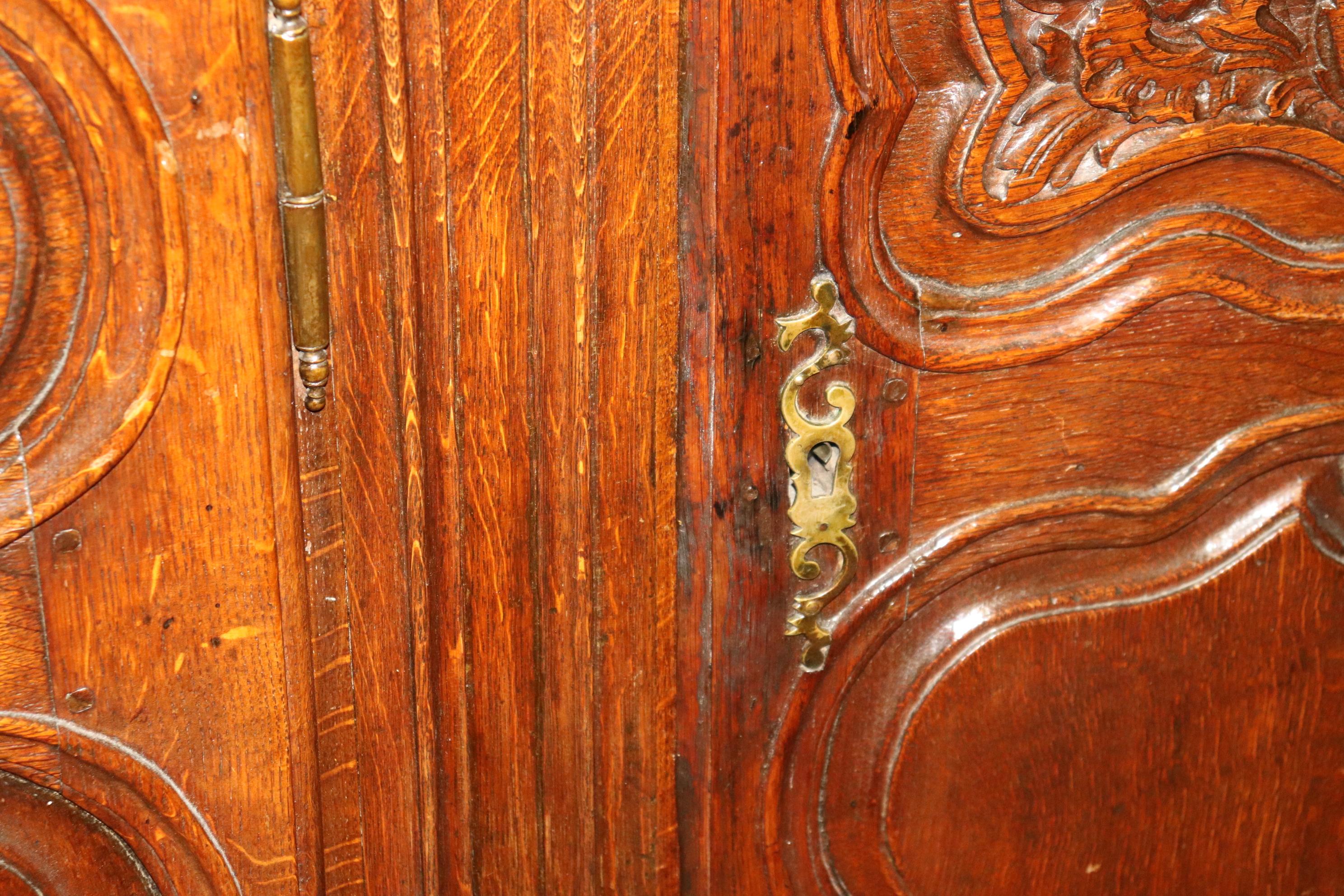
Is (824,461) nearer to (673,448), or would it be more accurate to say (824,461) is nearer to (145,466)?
(673,448)

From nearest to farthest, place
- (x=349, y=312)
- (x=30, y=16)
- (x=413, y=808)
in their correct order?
1. (x=30, y=16)
2. (x=349, y=312)
3. (x=413, y=808)

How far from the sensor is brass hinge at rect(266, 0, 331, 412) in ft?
2.29

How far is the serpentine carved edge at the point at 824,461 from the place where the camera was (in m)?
0.83

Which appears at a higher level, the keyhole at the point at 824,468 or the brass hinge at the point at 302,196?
the brass hinge at the point at 302,196

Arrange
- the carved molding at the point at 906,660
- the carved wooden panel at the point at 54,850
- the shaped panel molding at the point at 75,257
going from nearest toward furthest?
1. the shaped panel molding at the point at 75,257
2. the carved wooden panel at the point at 54,850
3. the carved molding at the point at 906,660

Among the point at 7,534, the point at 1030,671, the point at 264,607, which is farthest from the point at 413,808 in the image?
the point at 1030,671

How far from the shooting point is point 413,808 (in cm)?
86

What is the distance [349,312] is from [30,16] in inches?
Result: 8.3

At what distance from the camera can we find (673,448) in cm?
84

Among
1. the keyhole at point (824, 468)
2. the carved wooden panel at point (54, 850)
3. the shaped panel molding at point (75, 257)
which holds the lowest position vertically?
the carved wooden panel at point (54, 850)

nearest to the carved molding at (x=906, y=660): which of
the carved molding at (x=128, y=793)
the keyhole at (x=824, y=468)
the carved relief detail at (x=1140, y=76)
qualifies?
the keyhole at (x=824, y=468)

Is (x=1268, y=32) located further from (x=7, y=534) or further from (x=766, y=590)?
(x=7, y=534)

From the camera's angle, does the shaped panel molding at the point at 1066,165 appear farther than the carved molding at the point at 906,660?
No

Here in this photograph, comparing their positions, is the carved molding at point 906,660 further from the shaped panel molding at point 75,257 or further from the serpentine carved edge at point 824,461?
the shaped panel molding at point 75,257
